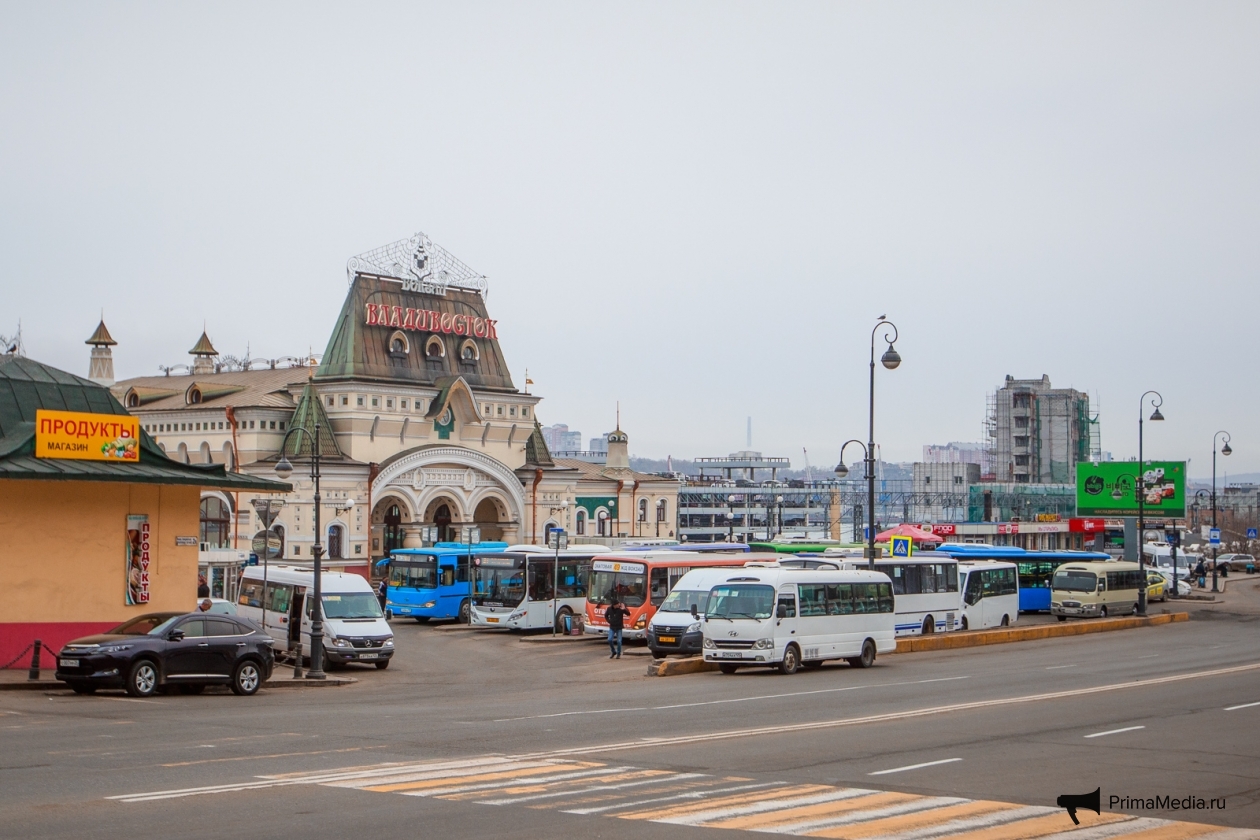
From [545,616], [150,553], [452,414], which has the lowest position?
[545,616]

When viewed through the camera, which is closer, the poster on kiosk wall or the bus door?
the poster on kiosk wall

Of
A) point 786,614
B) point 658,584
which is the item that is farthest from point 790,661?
point 658,584

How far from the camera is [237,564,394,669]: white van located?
3262 cm

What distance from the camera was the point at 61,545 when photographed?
28516 mm

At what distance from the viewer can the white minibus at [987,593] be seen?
1829 inches

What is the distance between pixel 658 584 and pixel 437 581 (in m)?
11.1

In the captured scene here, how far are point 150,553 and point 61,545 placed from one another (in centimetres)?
203

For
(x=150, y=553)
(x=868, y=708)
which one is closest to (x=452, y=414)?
(x=150, y=553)

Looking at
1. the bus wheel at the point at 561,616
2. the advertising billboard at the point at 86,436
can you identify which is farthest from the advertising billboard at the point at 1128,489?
the advertising billboard at the point at 86,436

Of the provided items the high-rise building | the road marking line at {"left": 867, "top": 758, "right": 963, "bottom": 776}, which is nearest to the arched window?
the road marking line at {"left": 867, "top": 758, "right": 963, "bottom": 776}

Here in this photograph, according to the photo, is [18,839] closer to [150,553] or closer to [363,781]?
[363,781]

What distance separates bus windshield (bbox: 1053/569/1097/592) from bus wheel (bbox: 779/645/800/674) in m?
25.1

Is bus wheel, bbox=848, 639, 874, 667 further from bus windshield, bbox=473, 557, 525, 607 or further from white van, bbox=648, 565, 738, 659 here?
bus windshield, bbox=473, 557, 525, 607

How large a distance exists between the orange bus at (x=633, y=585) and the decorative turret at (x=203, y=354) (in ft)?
169
